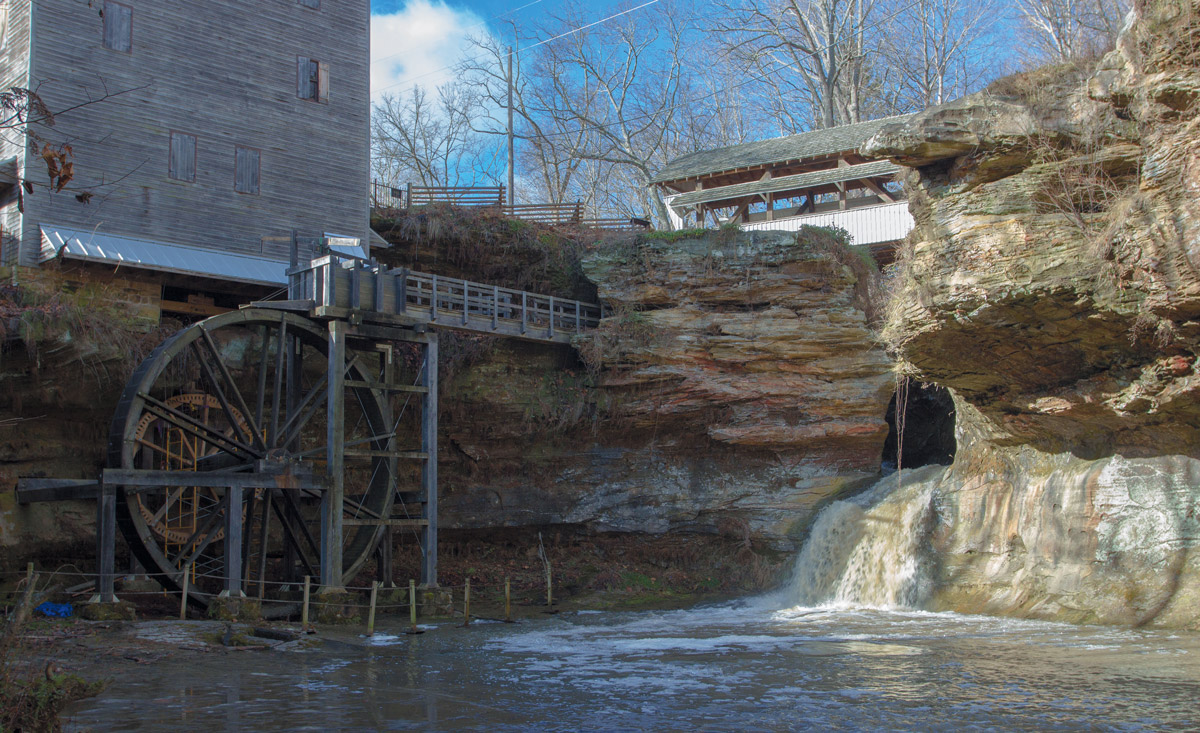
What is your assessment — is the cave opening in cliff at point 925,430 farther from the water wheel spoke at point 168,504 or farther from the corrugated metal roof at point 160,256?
the water wheel spoke at point 168,504

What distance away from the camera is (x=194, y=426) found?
1775 centimetres

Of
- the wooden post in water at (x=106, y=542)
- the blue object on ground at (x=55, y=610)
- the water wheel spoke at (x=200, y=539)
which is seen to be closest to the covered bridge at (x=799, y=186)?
the water wheel spoke at (x=200, y=539)

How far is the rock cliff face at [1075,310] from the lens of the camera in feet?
44.4

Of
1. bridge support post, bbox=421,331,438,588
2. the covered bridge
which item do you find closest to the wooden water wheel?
bridge support post, bbox=421,331,438,588

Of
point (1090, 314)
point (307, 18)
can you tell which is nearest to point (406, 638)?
point (1090, 314)

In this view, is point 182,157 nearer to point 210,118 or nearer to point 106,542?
point 210,118

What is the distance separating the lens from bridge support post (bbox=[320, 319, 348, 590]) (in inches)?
699

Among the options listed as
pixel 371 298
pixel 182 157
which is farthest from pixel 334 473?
pixel 182 157

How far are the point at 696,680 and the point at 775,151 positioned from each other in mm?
24664

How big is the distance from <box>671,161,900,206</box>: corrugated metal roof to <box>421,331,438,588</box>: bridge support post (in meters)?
15.7

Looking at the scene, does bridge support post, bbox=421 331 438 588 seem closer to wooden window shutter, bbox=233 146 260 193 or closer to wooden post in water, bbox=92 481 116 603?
wooden post in water, bbox=92 481 116 603

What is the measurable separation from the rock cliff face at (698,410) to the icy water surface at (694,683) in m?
7.47

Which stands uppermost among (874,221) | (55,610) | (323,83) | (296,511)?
(323,83)

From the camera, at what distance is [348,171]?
23.9m
